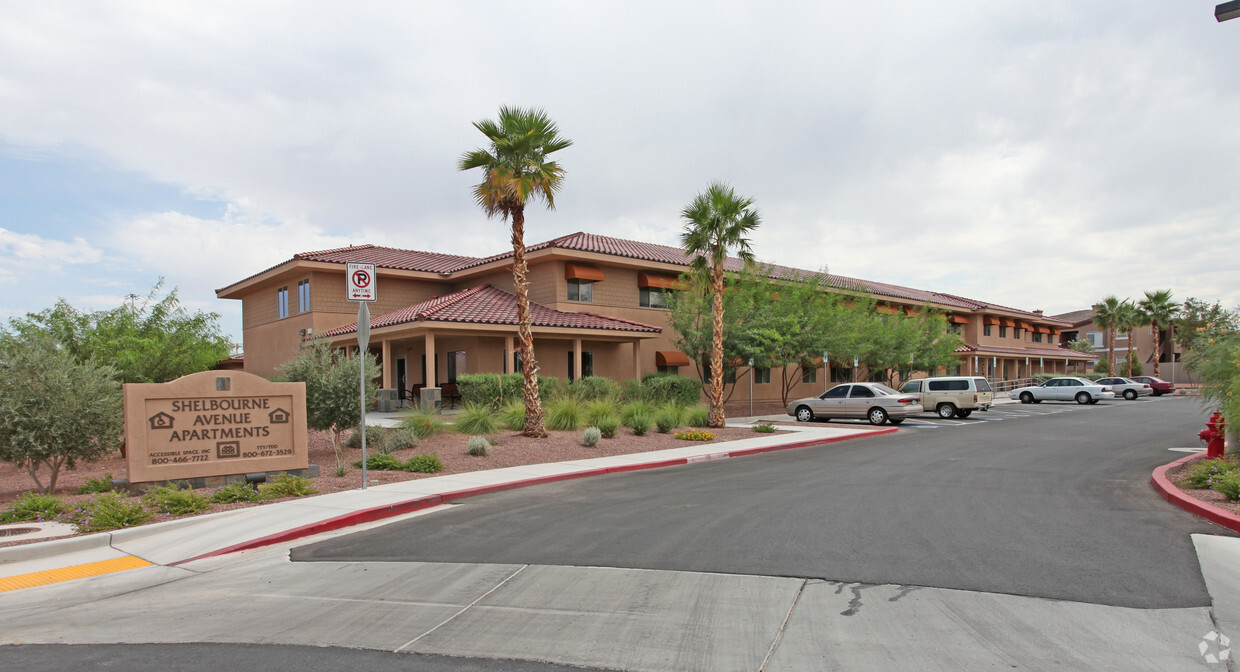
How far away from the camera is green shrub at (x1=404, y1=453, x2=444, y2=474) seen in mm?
13781

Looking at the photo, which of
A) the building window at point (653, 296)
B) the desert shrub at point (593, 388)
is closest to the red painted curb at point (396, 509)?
the desert shrub at point (593, 388)

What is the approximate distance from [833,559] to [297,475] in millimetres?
9132

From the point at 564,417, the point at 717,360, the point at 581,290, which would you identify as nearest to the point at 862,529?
the point at 564,417

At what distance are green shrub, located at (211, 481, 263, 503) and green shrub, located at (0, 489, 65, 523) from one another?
71.9 inches

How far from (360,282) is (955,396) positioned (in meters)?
26.6

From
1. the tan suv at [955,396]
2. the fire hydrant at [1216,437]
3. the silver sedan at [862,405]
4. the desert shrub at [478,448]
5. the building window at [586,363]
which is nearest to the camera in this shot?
the fire hydrant at [1216,437]

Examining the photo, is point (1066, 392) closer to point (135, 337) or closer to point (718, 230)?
point (718, 230)

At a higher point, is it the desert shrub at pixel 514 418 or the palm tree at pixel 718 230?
the palm tree at pixel 718 230

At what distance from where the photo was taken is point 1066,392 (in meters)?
45.0

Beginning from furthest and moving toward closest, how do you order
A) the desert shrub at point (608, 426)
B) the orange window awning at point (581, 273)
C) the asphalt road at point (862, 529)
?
the orange window awning at point (581, 273) → the desert shrub at point (608, 426) → the asphalt road at point (862, 529)

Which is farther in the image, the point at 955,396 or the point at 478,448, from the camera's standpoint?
the point at 955,396

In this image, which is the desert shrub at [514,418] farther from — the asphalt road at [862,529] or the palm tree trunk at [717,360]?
the palm tree trunk at [717,360]

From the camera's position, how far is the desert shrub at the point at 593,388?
85.5 ft

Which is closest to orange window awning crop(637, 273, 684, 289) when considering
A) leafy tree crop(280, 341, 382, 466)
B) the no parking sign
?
leafy tree crop(280, 341, 382, 466)
